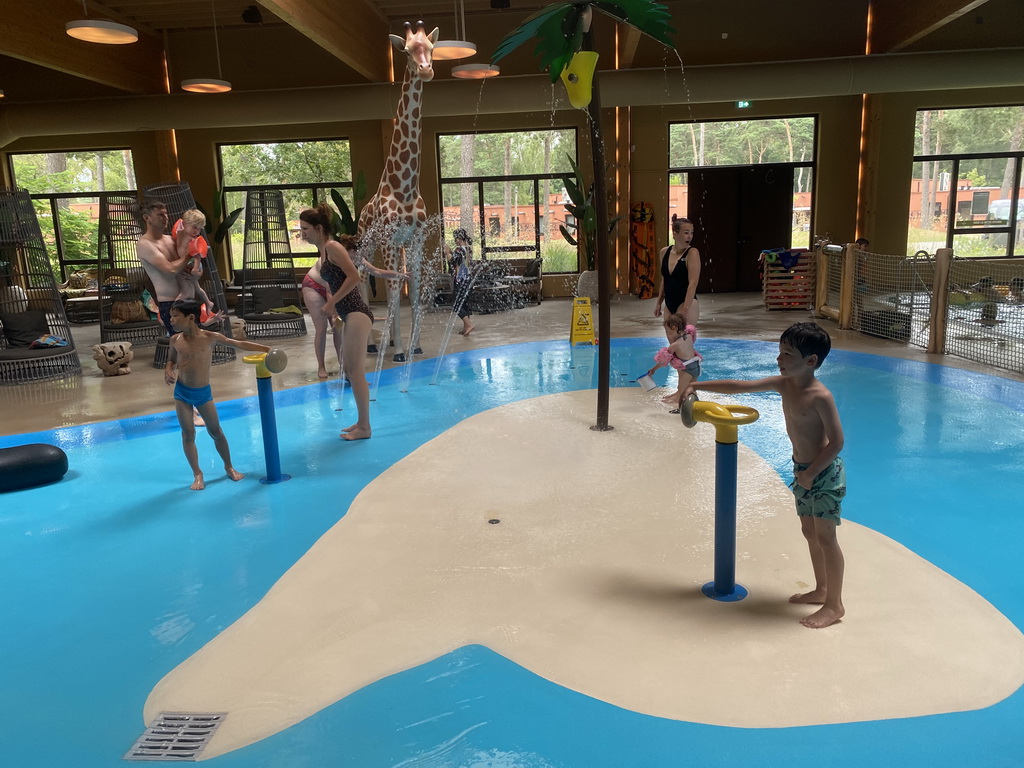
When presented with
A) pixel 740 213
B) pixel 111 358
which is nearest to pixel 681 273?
pixel 111 358

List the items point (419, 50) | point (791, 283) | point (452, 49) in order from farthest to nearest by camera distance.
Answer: point (791, 283) → point (452, 49) → point (419, 50)

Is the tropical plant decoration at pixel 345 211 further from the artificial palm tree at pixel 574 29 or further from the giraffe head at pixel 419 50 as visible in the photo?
the artificial palm tree at pixel 574 29

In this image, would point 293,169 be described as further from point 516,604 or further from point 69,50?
point 516,604

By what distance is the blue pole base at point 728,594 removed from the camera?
3104mm

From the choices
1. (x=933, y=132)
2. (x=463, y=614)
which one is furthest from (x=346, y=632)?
(x=933, y=132)

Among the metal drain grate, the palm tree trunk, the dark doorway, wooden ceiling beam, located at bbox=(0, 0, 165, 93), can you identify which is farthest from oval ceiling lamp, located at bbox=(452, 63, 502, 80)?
the metal drain grate

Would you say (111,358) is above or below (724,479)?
below

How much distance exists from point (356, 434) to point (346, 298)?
1.01 metres

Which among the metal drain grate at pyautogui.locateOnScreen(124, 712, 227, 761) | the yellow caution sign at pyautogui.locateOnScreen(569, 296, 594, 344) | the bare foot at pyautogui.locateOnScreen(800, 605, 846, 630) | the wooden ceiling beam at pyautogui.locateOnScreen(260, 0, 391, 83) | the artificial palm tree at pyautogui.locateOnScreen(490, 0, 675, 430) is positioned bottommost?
the metal drain grate at pyautogui.locateOnScreen(124, 712, 227, 761)

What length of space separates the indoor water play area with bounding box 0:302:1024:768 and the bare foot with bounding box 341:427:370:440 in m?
0.13

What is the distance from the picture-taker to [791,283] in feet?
37.6

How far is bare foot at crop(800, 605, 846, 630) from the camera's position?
A: 112 inches

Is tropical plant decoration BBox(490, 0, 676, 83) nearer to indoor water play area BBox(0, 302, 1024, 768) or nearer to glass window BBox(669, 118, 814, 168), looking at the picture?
indoor water play area BBox(0, 302, 1024, 768)

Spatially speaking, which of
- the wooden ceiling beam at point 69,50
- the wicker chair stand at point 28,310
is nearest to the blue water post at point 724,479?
the wicker chair stand at point 28,310
